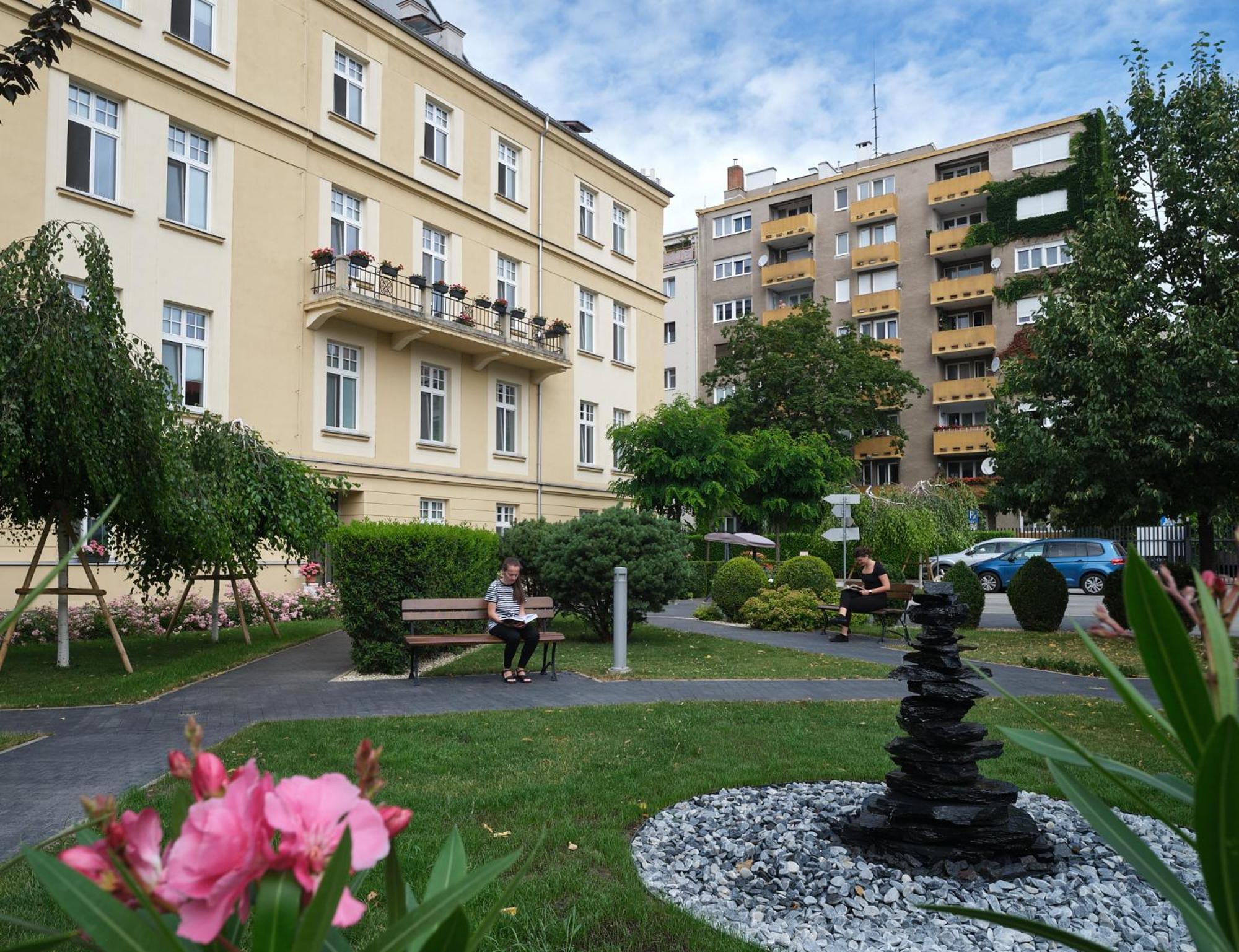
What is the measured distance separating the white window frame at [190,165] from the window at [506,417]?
31.4 ft

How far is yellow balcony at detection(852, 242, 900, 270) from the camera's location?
5169 cm

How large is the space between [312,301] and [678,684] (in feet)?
47.7

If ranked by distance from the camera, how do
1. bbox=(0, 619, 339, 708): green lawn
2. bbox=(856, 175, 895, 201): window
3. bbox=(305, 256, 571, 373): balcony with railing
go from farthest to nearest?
bbox=(856, 175, 895, 201): window → bbox=(305, 256, 571, 373): balcony with railing → bbox=(0, 619, 339, 708): green lawn

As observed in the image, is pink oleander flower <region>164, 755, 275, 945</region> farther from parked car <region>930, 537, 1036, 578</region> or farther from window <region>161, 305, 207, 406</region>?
parked car <region>930, 537, 1036, 578</region>

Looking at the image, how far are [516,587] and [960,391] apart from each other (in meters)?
41.9

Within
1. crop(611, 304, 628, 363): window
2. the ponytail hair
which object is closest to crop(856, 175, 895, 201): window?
crop(611, 304, 628, 363): window

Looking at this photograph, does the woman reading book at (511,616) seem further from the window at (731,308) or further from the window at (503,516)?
the window at (731,308)

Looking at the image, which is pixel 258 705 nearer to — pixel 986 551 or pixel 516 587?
pixel 516 587

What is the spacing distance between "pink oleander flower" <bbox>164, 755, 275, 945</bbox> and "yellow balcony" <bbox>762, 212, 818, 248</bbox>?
5651 centimetres

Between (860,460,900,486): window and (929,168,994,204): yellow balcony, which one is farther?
(860,460,900,486): window

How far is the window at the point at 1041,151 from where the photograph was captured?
46906 mm

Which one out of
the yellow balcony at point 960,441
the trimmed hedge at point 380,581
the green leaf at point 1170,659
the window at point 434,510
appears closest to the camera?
the green leaf at point 1170,659

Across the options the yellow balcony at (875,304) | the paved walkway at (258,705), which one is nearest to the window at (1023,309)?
the yellow balcony at (875,304)

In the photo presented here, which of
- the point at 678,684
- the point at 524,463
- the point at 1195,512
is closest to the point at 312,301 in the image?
the point at 524,463
